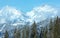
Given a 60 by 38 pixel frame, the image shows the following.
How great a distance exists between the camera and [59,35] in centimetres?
10606

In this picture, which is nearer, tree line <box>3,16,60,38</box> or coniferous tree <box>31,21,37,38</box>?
tree line <box>3,16,60,38</box>

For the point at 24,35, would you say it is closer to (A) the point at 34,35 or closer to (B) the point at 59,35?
(A) the point at 34,35

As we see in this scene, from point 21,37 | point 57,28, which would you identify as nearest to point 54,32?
point 57,28

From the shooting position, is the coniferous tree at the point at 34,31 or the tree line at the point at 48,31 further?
the coniferous tree at the point at 34,31

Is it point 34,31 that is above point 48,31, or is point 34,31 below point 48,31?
above

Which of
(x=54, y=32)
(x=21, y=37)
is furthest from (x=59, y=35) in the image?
(x=21, y=37)

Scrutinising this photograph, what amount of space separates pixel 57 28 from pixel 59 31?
5.01 ft

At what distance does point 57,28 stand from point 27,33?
3853cm

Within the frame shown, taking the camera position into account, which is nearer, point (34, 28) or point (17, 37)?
point (34, 28)

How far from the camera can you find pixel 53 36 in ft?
361

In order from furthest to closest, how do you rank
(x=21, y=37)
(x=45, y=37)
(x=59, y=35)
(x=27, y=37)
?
(x=21, y=37) → (x=27, y=37) → (x=45, y=37) → (x=59, y=35)

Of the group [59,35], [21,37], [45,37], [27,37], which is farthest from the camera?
[21,37]

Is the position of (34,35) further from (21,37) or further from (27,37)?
(21,37)

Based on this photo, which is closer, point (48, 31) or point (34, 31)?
point (34, 31)
